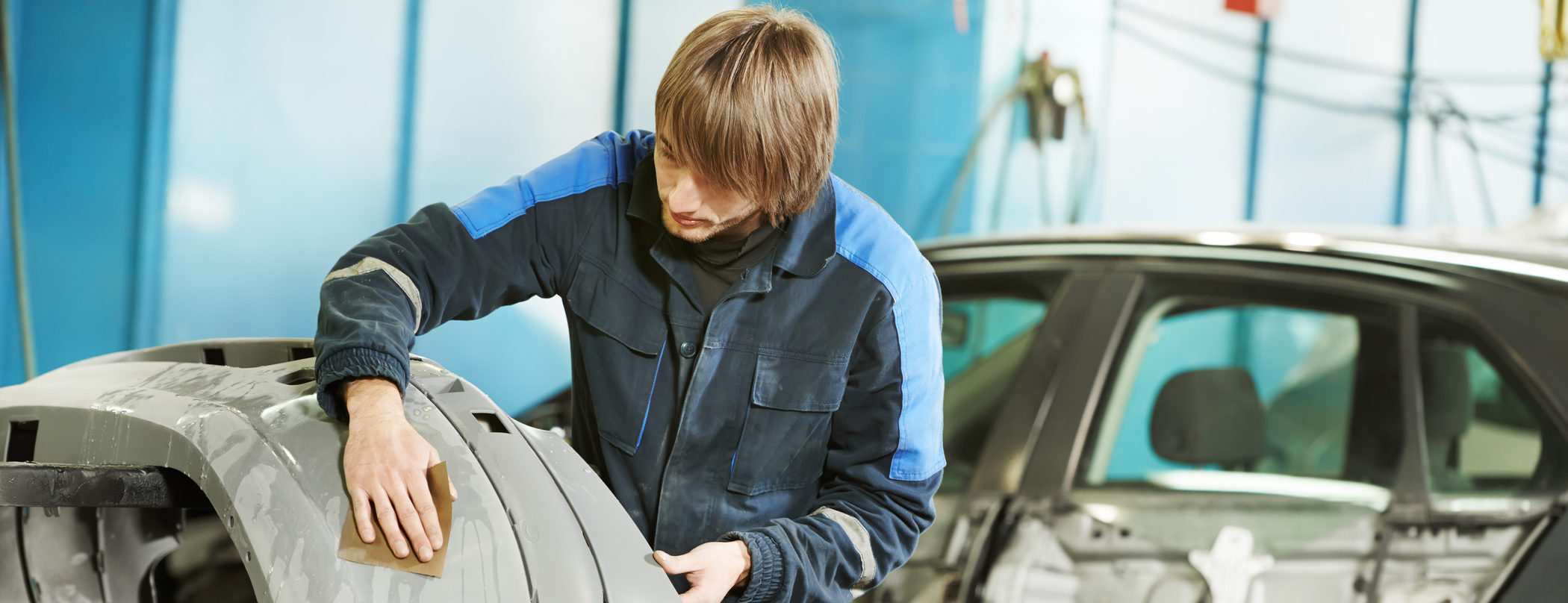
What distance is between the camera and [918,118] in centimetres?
349

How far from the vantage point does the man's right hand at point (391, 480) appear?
2.60 feet

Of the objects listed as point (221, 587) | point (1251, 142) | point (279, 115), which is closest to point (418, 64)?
point (279, 115)

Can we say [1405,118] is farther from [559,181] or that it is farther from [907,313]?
[559,181]

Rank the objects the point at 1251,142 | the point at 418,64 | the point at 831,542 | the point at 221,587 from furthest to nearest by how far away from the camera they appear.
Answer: the point at 1251,142 → the point at 418,64 → the point at 221,587 → the point at 831,542

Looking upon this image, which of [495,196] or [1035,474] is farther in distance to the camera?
[1035,474]

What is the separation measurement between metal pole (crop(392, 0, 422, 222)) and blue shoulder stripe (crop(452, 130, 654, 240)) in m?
1.77

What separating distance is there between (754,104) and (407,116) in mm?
2109

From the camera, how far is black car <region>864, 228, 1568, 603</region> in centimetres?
134

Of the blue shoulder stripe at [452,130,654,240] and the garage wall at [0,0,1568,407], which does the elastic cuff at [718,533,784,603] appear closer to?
the blue shoulder stripe at [452,130,654,240]

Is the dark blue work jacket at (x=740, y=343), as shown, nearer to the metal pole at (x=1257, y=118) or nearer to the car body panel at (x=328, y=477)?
the car body panel at (x=328, y=477)

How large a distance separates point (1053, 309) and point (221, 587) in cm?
136

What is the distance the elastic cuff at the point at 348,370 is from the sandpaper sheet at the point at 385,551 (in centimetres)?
11

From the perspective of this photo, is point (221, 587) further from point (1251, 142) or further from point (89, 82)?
point (1251, 142)

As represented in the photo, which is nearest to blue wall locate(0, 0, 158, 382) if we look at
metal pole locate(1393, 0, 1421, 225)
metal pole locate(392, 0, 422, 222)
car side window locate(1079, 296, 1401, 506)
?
metal pole locate(392, 0, 422, 222)
